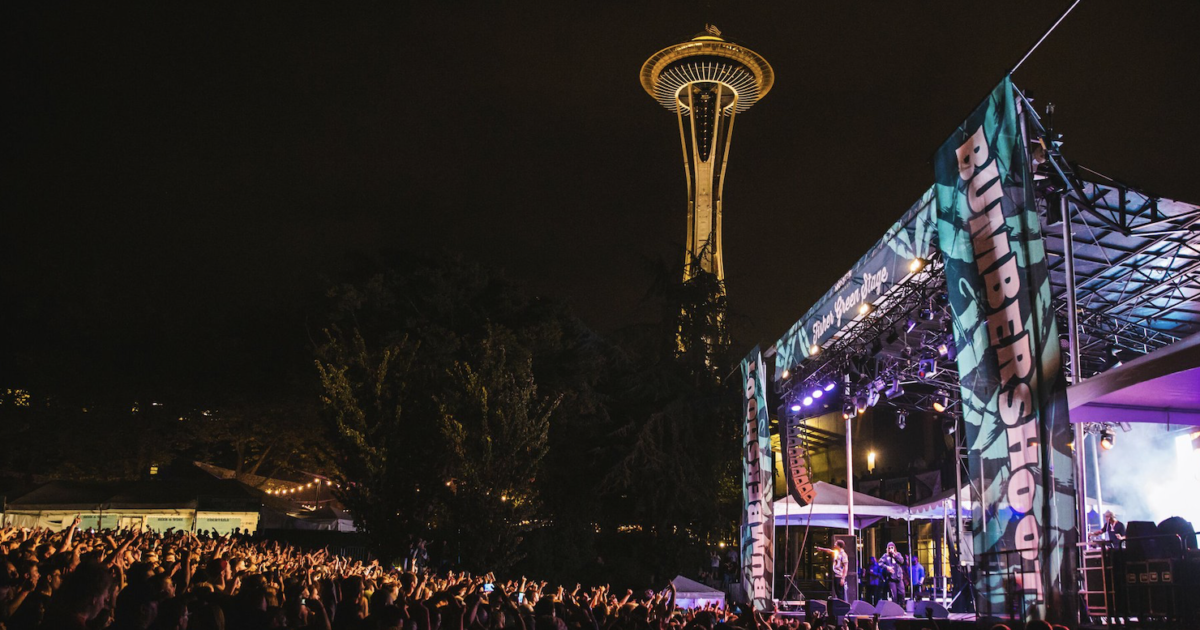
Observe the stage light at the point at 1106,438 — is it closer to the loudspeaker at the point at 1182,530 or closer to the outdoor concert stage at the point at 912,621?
the outdoor concert stage at the point at 912,621

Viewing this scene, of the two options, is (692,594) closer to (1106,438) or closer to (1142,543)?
(1106,438)

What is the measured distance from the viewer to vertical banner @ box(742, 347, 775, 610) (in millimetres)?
17469

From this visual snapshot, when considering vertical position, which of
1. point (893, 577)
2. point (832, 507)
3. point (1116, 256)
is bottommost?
point (893, 577)

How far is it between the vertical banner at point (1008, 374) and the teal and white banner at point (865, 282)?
1.97 metres

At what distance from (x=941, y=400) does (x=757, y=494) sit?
7210 millimetres

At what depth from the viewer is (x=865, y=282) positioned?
13.2 metres

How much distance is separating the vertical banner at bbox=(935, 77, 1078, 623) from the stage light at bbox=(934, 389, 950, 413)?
422 inches

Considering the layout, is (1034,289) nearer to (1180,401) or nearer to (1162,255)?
(1180,401)

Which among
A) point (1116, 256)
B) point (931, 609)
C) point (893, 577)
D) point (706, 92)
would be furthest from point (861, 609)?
point (706, 92)

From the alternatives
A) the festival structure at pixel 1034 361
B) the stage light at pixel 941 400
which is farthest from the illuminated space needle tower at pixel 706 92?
the festival structure at pixel 1034 361

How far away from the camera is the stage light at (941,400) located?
62.9 ft

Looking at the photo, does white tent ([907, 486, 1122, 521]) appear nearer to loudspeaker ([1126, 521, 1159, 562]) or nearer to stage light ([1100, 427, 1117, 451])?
stage light ([1100, 427, 1117, 451])

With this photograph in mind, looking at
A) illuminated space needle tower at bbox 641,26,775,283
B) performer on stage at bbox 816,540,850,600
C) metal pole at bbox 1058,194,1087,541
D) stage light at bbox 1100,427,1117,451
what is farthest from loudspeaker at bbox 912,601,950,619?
illuminated space needle tower at bbox 641,26,775,283

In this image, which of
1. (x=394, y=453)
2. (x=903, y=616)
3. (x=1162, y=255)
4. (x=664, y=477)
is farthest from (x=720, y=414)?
(x=1162, y=255)
